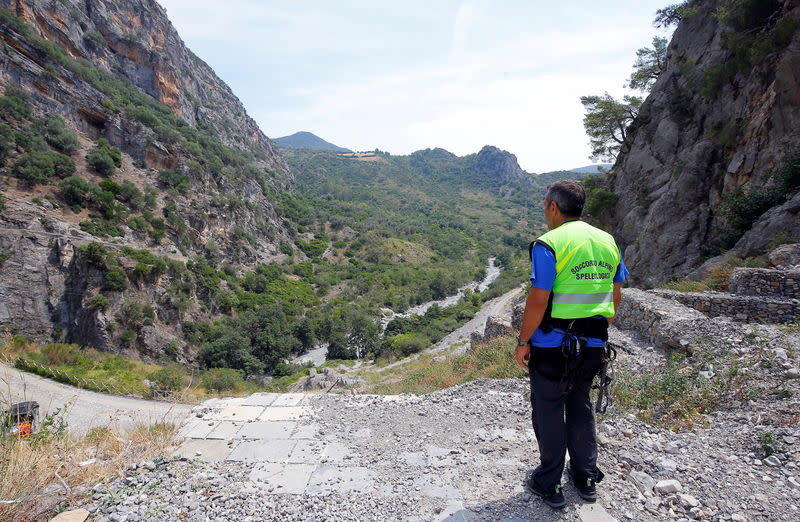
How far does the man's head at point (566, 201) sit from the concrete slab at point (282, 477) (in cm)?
308

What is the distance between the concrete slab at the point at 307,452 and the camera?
348 centimetres

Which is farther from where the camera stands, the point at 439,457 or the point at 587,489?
the point at 439,457

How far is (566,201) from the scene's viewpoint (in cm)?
254

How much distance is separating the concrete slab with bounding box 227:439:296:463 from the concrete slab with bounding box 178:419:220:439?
61 cm

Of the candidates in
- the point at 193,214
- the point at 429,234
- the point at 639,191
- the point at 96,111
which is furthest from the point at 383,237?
the point at 639,191

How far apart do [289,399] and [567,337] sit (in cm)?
447

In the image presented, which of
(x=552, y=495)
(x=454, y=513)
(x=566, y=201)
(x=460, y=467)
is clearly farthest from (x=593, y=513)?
(x=566, y=201)

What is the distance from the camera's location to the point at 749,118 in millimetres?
11969

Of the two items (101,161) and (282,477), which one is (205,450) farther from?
(101,161)

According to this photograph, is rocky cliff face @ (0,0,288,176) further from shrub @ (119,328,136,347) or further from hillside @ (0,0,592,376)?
shrub @ (119,328,136,347)

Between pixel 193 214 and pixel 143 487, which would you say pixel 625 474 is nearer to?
pixel 143 487

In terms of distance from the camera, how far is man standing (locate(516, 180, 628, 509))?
2258mm

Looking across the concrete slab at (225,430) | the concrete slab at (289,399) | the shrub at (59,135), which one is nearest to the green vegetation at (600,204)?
the concrete slab at (289,399)

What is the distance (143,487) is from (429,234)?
80.2m
